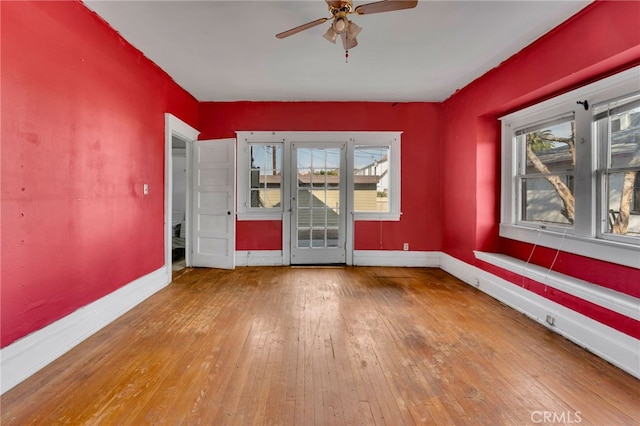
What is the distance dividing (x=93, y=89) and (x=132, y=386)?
92.1 inches

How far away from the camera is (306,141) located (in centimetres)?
463

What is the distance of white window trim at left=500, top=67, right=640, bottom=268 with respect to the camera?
84.4 inches

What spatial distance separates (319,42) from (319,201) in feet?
7.97

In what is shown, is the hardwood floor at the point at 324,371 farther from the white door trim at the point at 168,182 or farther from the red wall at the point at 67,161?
the white door trim at the point at 168,182

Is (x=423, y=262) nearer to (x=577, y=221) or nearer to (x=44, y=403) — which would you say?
(x=577, y=221)

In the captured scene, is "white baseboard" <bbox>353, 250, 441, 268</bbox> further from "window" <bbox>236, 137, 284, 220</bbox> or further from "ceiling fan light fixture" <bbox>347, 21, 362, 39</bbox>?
"ceiling fan light fixture" <bbox>347, 21, 362, 39</bbox>

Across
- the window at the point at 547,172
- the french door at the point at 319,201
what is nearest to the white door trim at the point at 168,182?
the french door at the point at 319,201

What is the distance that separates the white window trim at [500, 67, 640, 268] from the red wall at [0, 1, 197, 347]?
4162 millimetres

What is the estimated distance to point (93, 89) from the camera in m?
2.40

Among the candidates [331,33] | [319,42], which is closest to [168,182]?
[319,42]

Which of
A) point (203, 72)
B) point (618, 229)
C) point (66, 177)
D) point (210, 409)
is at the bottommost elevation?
point (210, 409)

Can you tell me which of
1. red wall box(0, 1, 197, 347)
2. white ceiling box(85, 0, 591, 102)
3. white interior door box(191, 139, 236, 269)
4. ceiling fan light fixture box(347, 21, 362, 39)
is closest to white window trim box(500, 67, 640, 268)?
white ceiling box(85, 0, 591, 102)

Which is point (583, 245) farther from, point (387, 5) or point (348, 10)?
point (348, 10)

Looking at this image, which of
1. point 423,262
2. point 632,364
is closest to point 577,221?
point 632,364
